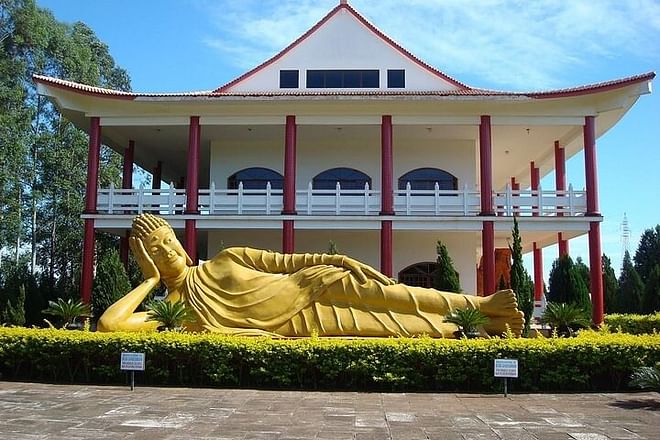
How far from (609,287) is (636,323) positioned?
6.92 metres

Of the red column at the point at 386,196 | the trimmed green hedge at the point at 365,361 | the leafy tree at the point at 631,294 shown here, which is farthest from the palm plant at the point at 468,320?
the leafy tree at the point at 631,294

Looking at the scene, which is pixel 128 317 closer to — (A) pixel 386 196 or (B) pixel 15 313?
(B) pixel 15 313

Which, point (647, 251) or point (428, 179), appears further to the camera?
point (647, 251)

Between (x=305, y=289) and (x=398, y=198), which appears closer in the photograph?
(x=305, y=289)

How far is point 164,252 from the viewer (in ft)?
36.8

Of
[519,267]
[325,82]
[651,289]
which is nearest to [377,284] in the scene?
[519,267]

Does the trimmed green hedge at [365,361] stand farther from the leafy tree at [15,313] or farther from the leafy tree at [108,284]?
the leafy tree at [15,313]

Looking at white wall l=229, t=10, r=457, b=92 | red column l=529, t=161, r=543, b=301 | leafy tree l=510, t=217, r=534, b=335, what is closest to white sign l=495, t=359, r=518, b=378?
leafy tree l=510, t=217, r=534, b=335

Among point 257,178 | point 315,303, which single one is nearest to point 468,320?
point 315,303

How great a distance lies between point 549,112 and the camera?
18.5 meters

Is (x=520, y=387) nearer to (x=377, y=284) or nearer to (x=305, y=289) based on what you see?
(x=377, y=284)

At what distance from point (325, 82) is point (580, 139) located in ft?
28.3

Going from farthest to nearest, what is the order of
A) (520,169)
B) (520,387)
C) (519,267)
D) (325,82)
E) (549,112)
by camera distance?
(520,169) < (325,82) < (549,112) < (519,267) < (520,387)

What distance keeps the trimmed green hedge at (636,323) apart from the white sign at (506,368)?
1055 centimetres
